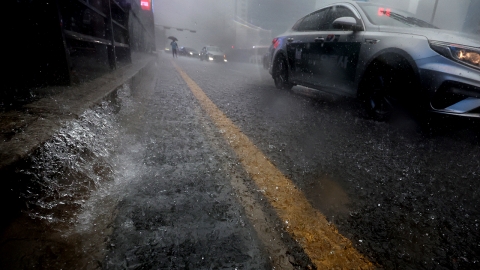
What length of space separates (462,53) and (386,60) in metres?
0.65

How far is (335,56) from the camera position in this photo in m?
3.33

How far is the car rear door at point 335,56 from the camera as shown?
3.09 metres

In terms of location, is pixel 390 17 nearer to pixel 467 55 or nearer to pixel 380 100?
pixel 380 100

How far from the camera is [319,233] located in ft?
3.21

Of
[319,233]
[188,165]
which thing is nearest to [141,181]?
[188,165]

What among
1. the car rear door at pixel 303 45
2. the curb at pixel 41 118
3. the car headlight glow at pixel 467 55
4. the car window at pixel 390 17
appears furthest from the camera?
the car rear door at pixel 303 45

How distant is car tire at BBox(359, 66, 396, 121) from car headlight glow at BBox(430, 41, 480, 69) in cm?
51

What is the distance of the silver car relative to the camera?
2.11m

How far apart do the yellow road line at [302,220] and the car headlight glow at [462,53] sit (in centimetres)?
193

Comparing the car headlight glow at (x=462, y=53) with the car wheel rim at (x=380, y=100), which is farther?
the car wheel rim at (x=380, y=100)

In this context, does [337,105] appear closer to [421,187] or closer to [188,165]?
[421,187]

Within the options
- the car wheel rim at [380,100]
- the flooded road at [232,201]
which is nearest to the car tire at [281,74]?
the car wheel rim at [380,100]

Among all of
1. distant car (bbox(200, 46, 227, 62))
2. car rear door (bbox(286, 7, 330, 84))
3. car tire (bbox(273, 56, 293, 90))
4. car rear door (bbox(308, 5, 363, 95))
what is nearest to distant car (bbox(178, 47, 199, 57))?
distant car (bbox(200, 46, 227, 62))

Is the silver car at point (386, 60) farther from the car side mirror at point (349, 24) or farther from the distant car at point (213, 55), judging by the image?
the distant car at point (213, 55)
